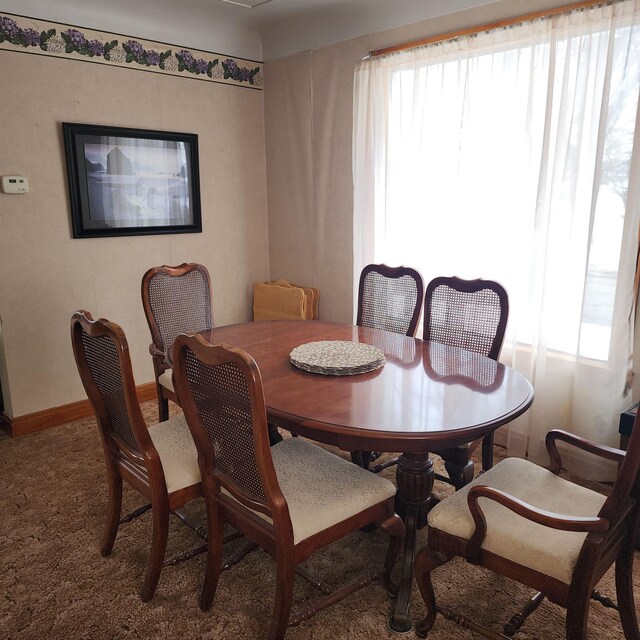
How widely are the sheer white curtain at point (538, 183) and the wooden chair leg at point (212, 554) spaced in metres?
1.89

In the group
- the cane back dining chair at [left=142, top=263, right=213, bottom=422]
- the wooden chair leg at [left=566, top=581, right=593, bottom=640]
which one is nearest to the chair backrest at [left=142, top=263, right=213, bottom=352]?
the cane back dining chair at [left=142, top=263, right=213, bottom=422]

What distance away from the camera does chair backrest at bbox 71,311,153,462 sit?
5.76ft

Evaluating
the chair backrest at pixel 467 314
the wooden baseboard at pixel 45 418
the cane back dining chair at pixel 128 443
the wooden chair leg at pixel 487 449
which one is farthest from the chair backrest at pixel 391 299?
the wooden baseboard at pixel 45 418

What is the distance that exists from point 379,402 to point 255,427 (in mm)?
527

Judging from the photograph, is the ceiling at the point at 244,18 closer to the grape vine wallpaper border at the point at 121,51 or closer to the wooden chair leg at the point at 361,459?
the grape vine wallpaper border at the point at 121,51

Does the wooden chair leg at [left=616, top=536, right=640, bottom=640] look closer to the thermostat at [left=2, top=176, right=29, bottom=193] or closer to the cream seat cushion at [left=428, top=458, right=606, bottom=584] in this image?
the cream seat cushion at [left=428, top=458, right=606, bottom=584]

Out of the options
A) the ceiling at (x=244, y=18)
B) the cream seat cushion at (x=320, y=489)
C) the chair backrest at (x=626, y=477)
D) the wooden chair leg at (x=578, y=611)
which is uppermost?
the ceiling at (x=244, y=18)

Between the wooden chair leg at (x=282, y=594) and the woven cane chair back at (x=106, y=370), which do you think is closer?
the wooden chair leg at (x=282, y=594)

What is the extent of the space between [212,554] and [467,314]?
1589 mm

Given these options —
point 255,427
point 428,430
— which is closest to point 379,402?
point 428,430

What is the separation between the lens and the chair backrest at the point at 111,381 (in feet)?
5.76

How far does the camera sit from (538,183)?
9.30ft

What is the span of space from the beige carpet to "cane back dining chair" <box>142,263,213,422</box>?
69 centimetres

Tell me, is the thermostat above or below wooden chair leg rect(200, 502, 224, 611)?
above
